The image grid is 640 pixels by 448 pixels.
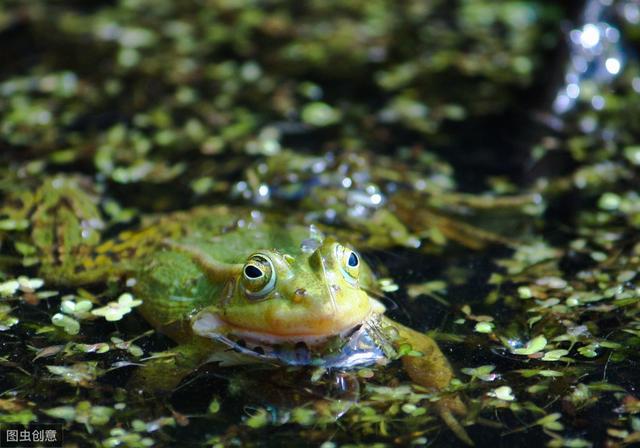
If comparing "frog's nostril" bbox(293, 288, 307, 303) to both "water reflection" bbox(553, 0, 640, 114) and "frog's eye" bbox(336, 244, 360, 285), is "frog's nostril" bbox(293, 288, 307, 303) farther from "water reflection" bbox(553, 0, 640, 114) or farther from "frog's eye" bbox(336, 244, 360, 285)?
"water reflection" bbox(553, 0, 640, 114)

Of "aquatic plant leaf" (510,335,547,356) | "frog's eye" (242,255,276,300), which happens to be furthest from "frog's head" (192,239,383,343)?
"aquatic plant leaf" (510,335,547,356)

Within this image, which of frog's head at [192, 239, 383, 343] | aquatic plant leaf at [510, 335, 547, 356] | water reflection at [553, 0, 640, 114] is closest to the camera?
frog's head at [192, 239, 383, 343]

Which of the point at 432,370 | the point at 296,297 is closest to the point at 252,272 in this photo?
the point at 296,297

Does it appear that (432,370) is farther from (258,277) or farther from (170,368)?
(170,368)

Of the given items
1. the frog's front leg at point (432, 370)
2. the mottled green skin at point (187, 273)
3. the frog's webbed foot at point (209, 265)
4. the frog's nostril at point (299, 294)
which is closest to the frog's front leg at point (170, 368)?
the mottled green skin at point (187, 273)

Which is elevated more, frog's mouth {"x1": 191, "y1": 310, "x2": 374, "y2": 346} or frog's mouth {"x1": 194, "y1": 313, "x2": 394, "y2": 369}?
frog's mouth {"x1": 191, "y1": 310, "x2": 374, "y2": 346}

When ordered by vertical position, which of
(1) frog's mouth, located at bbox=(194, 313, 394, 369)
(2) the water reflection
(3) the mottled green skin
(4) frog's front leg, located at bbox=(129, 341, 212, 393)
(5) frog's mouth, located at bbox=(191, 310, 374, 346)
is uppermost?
(2) the water reflection

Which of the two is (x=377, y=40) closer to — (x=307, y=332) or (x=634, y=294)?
(x=634, y=294)
